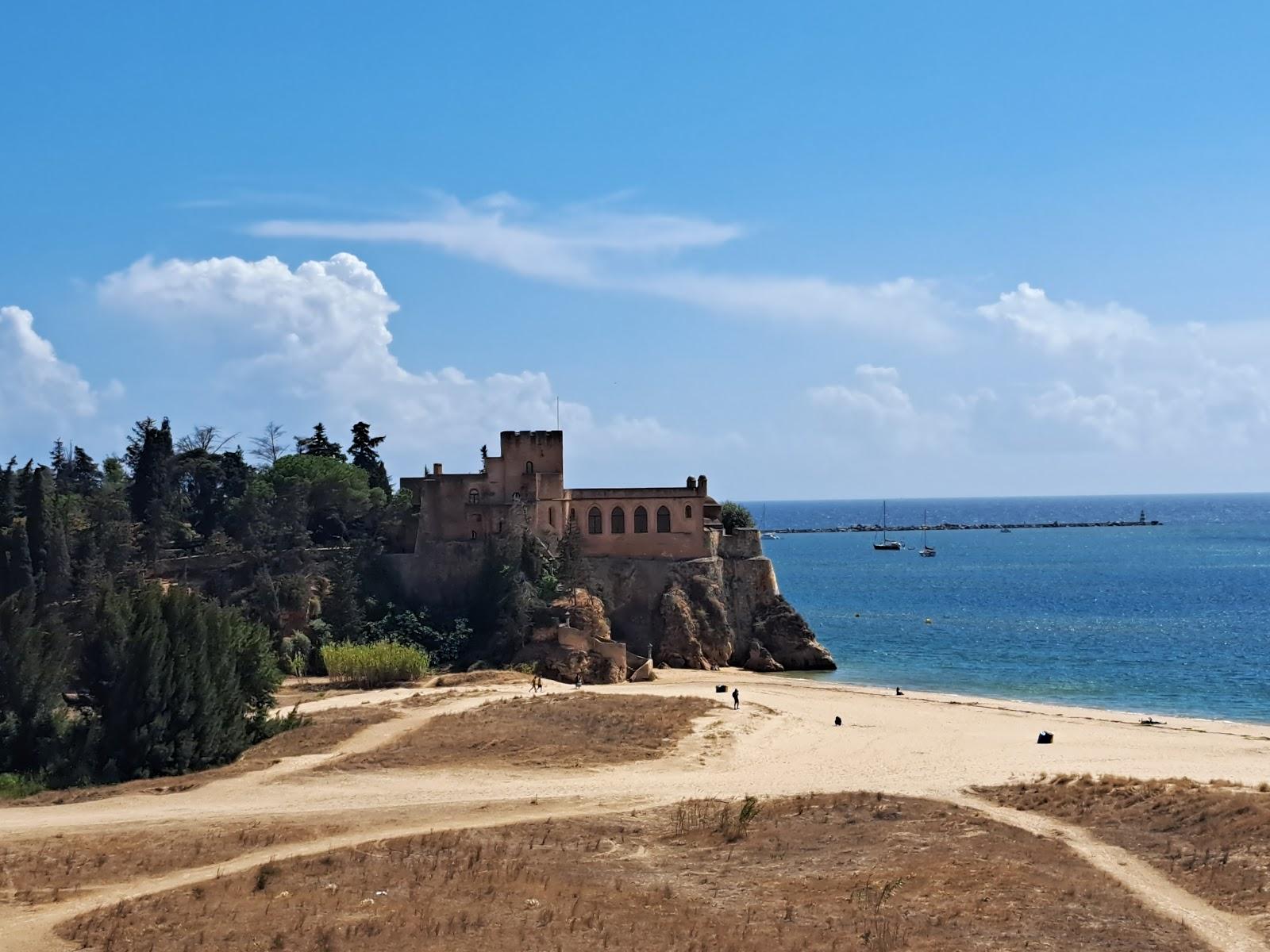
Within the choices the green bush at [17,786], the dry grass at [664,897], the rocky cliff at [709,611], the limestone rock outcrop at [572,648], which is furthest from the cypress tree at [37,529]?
the dry grass at [664,897]

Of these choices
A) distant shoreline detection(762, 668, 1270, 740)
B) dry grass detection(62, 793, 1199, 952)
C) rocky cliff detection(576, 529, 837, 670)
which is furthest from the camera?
rocky cliff detection(576, 529, 837, 670)

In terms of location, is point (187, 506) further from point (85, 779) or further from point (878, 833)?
point (878, 833)

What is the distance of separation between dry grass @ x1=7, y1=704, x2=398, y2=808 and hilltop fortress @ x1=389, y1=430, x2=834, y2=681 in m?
16.8

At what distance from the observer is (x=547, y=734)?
4072cm

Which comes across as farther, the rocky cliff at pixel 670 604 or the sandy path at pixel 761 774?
the rocky cliff at pixel 670 604

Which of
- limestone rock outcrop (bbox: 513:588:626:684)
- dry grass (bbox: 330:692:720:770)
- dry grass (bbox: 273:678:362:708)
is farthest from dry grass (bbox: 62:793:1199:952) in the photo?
limestone rock outcrop (bbox: 513:588:626:684)

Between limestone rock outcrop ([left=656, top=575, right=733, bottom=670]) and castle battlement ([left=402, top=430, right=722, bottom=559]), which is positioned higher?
castle battlement ([left=402, top=430, right=722, bottom=559])

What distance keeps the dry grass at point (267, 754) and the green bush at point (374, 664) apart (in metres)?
6.63

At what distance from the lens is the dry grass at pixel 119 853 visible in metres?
24.3

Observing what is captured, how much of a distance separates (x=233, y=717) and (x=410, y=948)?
2028 cm

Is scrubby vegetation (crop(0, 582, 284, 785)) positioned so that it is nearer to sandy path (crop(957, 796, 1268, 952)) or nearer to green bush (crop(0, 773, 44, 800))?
green bush (crop(0, 773, 44, 800))

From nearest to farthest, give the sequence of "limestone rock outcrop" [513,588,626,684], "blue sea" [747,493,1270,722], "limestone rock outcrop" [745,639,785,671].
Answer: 1. "limestone rock outcrop" [513,588,626,684]
2. "blue sea" [747,493,1270,722]
3. "limestone rock outcrop" [745,639,785,671]

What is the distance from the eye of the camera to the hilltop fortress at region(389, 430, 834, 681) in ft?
204

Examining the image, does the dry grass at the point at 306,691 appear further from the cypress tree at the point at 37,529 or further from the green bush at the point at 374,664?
the cypress tree at the point at 37,529
